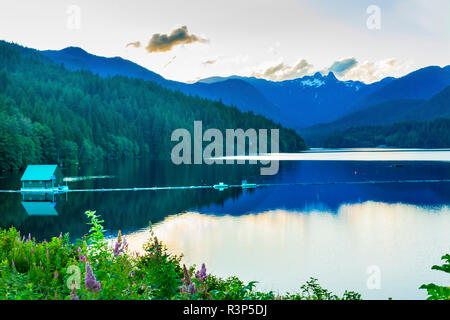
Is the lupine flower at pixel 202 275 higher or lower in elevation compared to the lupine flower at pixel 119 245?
lower

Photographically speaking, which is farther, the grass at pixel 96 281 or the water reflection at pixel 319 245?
the water reflection at pixel 319 245

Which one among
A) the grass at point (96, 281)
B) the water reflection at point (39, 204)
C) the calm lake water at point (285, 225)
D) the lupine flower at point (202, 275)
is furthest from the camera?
the water reflection at point (39, 204)

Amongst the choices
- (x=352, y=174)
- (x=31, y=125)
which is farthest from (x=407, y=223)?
(x=31, y=125)

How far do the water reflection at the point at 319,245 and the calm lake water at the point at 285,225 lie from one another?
3.1 inches

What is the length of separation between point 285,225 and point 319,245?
8749mm

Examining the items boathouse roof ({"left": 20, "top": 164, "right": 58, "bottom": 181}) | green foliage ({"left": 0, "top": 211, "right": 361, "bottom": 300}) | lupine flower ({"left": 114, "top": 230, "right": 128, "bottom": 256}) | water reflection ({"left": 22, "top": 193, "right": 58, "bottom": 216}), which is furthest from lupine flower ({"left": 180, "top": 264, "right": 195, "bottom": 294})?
boathouse roof ({"left": 20, "top": 164, "right": 58, "bottom": 181})

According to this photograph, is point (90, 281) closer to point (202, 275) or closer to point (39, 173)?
point (202, 275)

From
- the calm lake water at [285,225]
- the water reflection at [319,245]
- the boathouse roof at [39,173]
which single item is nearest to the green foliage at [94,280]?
the calm lake water at [285,225]

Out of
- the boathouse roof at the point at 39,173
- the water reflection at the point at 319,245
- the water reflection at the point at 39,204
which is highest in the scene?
the boathouse roof at the point at 39,173

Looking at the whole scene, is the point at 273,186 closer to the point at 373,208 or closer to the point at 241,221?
the point at 373,208

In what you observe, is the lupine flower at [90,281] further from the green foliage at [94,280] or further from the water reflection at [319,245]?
the water reflection at [319,245]

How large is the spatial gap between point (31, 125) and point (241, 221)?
95758 mm

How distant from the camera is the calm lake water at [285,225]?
28.9 meters

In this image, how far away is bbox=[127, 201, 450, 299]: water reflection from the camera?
90.7ft
